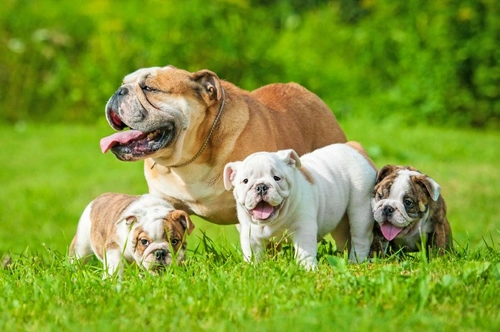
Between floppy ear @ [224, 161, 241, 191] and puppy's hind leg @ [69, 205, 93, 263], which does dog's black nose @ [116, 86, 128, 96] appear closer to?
floppy ear @ [224, 161, 241, 191]

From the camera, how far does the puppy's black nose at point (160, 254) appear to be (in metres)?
5.44

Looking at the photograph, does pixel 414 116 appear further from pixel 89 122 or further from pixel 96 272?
pixel 96 272

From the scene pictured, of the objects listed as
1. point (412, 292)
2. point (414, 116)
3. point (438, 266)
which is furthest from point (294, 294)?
point (414, 116)

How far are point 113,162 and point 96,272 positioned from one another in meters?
8.23

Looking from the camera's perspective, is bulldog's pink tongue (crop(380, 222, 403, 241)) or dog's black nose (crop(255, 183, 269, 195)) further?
bulldog's pink tongue (crop(380, 222, 403, 241))

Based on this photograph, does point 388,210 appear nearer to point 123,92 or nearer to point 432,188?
point 432,188

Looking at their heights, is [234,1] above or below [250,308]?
above

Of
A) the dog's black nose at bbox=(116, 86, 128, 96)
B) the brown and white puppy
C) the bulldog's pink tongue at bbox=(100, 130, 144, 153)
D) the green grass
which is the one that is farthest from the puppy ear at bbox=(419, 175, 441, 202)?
the dog's black nose at bbox=(116, 86, 128, 96)

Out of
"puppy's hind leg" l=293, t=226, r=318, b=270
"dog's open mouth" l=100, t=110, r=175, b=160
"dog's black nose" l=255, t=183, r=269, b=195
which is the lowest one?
"puppy's hind leg" l=293, t=226, r=318, b=270

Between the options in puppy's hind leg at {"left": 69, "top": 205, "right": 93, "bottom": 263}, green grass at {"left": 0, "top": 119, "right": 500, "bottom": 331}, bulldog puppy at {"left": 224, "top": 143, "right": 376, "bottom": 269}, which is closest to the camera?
green grass at {"left": 0, "top": 119, "right": 500, "bottom": 331}

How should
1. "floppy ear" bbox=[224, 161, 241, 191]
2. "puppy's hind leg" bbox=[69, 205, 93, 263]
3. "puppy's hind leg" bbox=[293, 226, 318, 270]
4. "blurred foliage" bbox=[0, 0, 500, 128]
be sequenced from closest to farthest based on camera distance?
"puppy's hind leg" bbox=[293, 226, 318, 270] → "floppy ear" bbox=[224, 161, 241, 191] → "puppy's hind leg" bbox=[69, 205, 93, 263] → "blurred foliage" bbox=[0, 0, 500, 128]

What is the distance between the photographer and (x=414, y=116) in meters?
15.9

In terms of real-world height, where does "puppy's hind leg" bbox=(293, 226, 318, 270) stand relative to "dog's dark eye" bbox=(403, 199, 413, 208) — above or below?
below

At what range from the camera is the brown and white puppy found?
5504 mm
